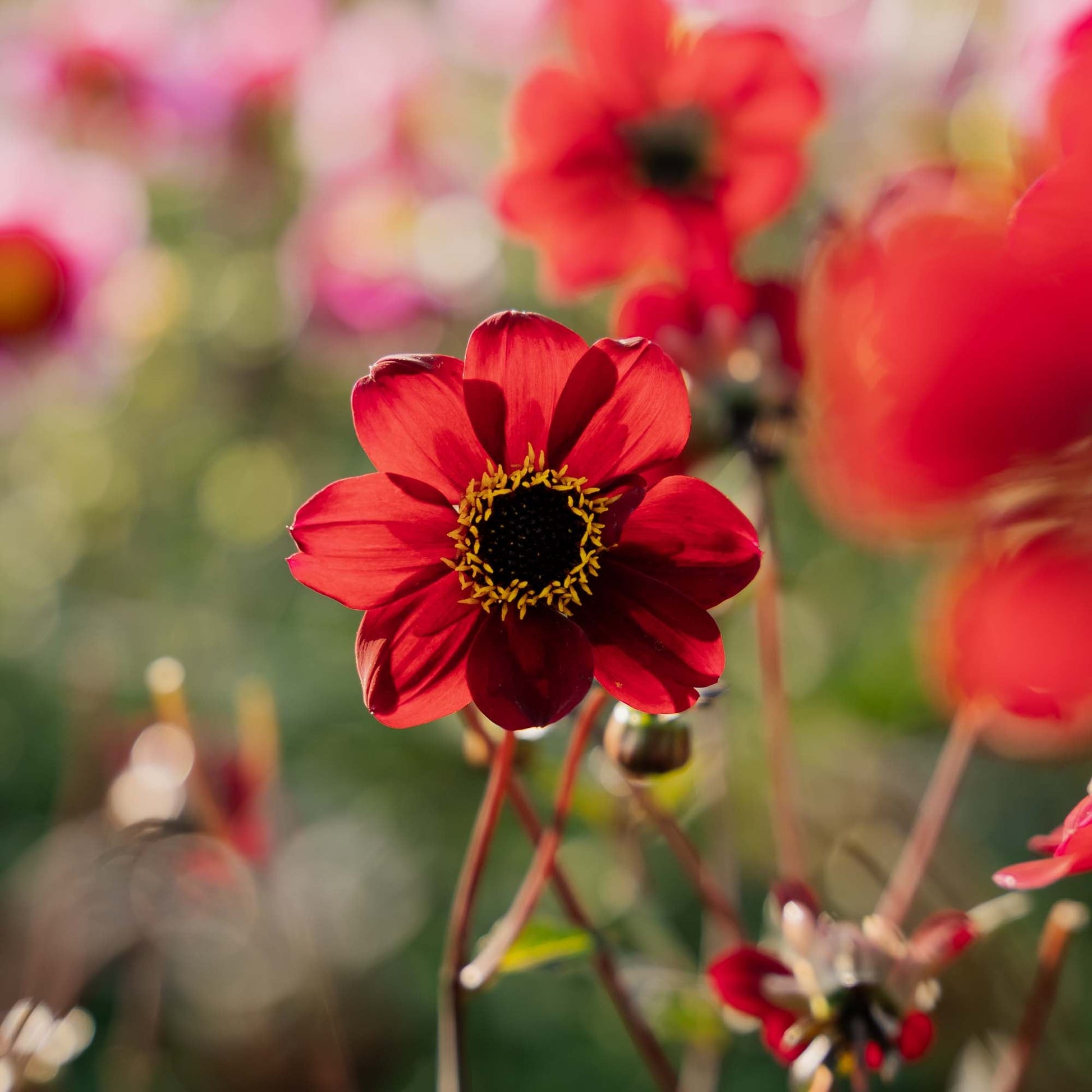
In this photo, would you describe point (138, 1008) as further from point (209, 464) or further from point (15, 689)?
point (209, 464)

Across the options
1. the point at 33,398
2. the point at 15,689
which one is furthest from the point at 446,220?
the point at 15,689

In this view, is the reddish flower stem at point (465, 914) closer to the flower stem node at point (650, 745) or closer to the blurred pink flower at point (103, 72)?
the flower stem node at point (650, 745)

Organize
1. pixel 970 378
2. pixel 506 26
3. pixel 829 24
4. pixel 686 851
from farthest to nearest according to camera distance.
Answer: pixel 506 26
pixel 829 24
pixel 686 851
pixel 970 378

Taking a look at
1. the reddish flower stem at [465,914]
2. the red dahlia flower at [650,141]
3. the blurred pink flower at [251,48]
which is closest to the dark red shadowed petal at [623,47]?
the red dahlia flower at [650,141]

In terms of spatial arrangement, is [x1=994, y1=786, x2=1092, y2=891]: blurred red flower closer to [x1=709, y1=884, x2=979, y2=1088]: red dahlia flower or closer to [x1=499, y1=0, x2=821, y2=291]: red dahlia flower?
[x1=709, y1=884, x2=979, y2=1088]: red dahlia flower

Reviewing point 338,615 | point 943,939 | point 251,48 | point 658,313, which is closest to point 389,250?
point 251,48

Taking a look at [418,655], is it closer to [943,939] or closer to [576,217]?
[943,939]
